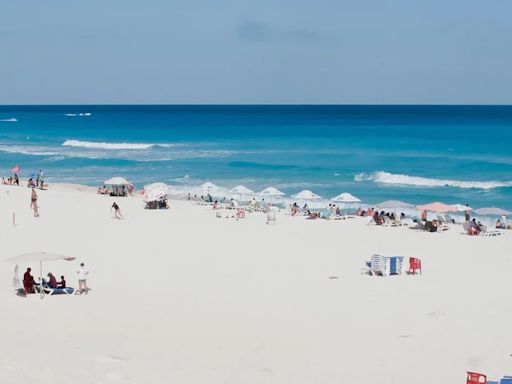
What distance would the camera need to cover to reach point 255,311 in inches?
580

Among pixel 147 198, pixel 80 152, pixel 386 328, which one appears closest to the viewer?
A: pixel 386 328

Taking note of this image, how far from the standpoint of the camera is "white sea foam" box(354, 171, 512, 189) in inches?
1726

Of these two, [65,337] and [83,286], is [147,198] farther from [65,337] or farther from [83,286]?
[65,337]

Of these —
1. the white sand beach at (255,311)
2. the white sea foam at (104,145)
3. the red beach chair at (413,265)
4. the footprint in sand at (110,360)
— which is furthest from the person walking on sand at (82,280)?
the white sea foam at (104,145)

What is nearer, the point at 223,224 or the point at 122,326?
the point at 122,326

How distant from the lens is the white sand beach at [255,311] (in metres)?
11.5

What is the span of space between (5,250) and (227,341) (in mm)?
10202

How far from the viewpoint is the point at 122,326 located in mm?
13484

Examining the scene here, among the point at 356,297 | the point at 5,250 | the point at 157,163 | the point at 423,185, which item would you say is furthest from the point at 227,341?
the point at 157,163

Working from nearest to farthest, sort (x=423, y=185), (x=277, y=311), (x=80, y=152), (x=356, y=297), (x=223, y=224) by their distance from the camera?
1. (x=277, y=311)
2. (x=356, y=297)
3. (x=223, y=224)
4. (x=423, y=185)
5. (x=80, y=152)

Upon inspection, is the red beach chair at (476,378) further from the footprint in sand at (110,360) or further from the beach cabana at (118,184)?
the beach cabana at (118,184)

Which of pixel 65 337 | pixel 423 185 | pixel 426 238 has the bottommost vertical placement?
Answer: pixel 65 337

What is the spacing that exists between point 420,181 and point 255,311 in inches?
1317

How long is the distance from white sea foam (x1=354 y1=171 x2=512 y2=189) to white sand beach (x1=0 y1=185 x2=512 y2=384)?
65.9 feet
